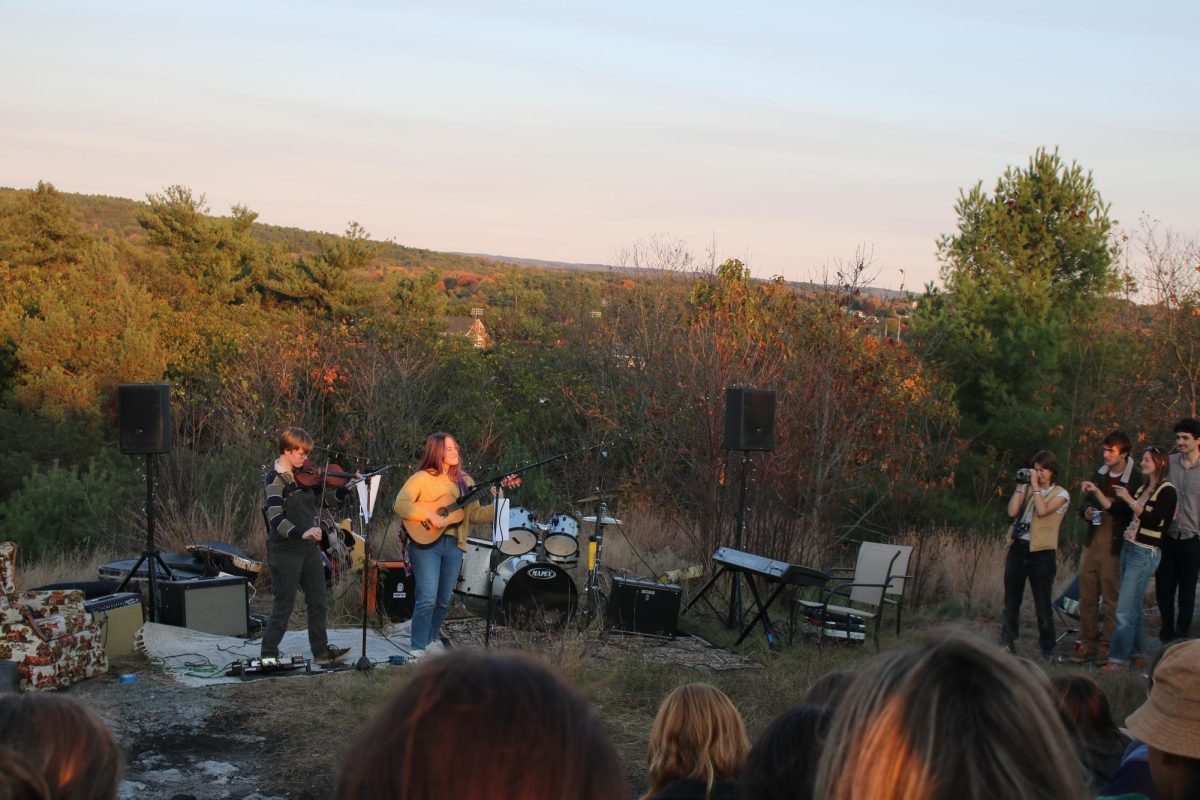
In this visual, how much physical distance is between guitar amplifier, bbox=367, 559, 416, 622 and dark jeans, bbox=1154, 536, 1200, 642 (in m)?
6.04

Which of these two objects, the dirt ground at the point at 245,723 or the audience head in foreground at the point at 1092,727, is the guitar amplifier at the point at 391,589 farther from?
the audience head in foreground at the point at 1092,727

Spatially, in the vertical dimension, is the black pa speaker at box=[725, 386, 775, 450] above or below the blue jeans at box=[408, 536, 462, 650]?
above

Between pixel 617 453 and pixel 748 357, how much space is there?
18.1 ft

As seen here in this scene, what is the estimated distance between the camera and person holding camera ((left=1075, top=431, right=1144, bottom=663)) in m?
7.84

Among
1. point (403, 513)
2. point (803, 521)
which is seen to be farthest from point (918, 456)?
point (403, 513)

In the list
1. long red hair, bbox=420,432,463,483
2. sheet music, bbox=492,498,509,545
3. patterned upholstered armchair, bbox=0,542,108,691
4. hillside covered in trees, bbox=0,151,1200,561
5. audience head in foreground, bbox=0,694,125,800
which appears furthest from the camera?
hillside covered in trees, bbox=0,151,1200,561

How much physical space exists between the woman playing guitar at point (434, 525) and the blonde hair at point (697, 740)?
200 inches

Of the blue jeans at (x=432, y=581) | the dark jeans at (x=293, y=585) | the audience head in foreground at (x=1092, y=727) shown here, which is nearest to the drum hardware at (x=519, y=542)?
the blue jeans at (x=432, y=581)

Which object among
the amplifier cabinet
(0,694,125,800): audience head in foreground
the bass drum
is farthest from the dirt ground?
(0,694,125,800): audience head in foreground

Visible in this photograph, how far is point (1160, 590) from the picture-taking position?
8.14 metres

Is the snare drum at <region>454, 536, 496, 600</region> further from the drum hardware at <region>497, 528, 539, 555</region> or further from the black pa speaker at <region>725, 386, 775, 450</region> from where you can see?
the black pa speaker at <region>725, 386, 775, 450</region>

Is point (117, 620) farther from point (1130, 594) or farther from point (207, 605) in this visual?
point (1130, 594)

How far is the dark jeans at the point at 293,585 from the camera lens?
738 cm

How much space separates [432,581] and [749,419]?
3212 millimetres
